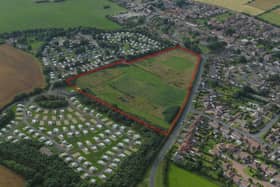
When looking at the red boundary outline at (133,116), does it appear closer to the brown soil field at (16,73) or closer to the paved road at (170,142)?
the paved road at (170,142)

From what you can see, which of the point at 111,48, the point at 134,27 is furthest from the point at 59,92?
the point at 134,27

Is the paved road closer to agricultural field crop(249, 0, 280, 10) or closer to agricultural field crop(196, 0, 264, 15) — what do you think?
Answer: agricultural field crop(196, 0, 264, 15)

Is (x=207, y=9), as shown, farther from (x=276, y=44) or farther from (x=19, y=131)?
(x=19, y=131)

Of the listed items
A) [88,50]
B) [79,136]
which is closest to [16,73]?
[88,50]

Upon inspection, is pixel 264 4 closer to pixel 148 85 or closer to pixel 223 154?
pixel 148 85

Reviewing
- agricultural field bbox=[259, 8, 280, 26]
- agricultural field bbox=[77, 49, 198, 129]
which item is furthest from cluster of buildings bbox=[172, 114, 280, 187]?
agricultural field bbox=[259, 8, 280, 26]

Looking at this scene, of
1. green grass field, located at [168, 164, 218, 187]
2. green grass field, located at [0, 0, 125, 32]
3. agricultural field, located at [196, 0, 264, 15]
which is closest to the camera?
green grass field, located at [168, 164, 218, 187]
